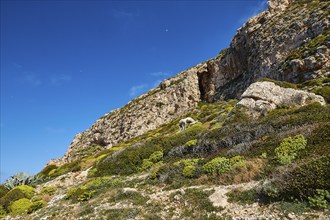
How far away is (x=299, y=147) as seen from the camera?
12.3m

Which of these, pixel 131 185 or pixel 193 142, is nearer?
pixel 131 185

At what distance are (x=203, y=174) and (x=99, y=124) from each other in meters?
75.4

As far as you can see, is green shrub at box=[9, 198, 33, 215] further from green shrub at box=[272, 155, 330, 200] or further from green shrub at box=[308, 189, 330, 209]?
green shrub at box=[308, 189, 330, 209]

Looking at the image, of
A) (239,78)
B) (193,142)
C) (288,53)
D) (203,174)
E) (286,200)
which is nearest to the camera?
(286,200)

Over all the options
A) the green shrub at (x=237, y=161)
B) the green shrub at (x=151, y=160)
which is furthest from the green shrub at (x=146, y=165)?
the green shrub at (x=237, y=161)

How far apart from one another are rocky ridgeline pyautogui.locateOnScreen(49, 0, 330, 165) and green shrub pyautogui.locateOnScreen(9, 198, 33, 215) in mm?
39203

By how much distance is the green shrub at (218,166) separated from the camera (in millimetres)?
13352

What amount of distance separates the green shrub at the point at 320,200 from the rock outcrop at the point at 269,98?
744 inches

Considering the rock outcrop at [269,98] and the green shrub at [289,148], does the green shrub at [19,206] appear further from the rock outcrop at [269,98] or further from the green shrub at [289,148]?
the rock outcrop at [269,98]

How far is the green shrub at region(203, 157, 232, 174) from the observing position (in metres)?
13.4

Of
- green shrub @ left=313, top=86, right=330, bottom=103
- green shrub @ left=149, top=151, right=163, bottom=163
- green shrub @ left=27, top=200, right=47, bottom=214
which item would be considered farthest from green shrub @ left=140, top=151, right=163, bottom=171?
green shrub @ left=313, top=86, right=330, bottom=103

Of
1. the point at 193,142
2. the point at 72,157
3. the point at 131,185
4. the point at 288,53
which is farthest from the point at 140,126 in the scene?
the point at 131,185

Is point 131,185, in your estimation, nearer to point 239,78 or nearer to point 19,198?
point 19,198

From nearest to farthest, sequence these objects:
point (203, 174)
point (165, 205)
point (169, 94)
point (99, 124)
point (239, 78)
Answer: point (165, 205) < point (203, 174) < point (239, 78) < point (169, 94) < point (99, 124)
